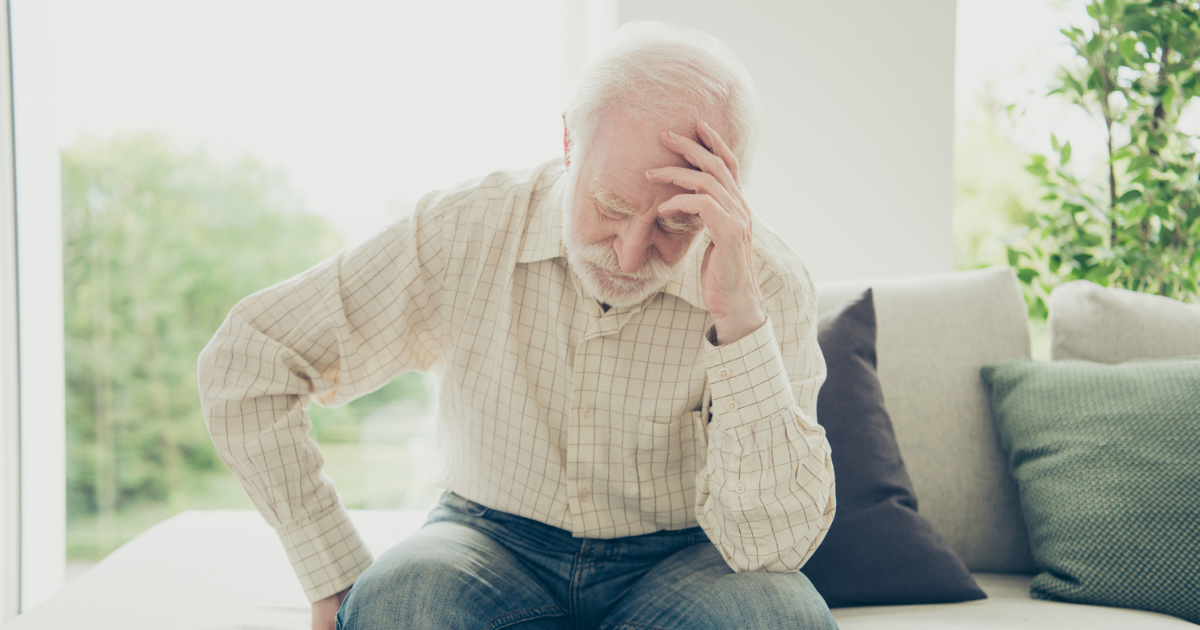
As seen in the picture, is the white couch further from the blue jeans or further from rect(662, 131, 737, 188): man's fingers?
rect(662, 131, 737, 188): man's fingers

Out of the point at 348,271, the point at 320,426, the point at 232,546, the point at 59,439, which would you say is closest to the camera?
the point at 348,271

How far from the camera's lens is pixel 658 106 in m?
0.94

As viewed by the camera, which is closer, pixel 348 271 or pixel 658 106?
pixel 658 106

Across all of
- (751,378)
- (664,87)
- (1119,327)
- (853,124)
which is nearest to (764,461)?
(751,378)

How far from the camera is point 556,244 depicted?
1.08 m

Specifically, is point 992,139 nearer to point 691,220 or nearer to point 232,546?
point 691,220

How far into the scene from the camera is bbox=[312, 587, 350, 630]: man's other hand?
3.40ft

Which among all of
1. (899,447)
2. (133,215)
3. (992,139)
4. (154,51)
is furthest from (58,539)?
(992,139)

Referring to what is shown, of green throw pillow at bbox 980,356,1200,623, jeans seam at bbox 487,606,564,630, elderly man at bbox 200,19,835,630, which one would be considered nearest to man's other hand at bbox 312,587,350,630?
elderly man at bbox 200,19,835,630

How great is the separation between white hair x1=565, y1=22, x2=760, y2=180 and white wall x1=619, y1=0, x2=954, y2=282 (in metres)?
0.98

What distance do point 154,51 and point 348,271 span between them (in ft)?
5.73

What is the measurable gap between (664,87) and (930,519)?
978 millimetres

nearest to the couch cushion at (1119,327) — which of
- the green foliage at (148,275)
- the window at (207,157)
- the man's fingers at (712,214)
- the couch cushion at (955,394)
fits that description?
the couch cushion at (955,394)

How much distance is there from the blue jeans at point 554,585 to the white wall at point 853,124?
3.80 feet
